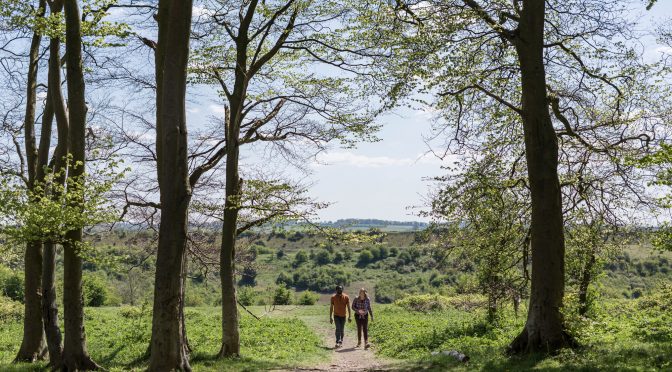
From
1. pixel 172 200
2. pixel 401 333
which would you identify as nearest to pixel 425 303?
pixel 401 333

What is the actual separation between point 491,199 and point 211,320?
14.2 meters

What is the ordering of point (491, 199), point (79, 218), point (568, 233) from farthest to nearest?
point (568, 233), point (491, 199), point (79, 218)

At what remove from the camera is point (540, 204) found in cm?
1032

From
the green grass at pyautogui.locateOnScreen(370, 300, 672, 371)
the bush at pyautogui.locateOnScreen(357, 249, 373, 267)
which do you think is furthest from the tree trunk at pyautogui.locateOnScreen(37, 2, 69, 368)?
the bush at pyautogui.locateOnScreen(357, 249, 373, 267)

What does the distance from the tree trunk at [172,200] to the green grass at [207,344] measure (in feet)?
7.92

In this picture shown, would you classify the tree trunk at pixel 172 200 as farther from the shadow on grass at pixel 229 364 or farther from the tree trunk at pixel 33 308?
the tree trunk at pixel 33 308

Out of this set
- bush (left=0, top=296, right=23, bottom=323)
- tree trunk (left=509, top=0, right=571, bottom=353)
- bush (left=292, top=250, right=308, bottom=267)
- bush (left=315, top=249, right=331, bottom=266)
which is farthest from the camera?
bush (left=315, top=249, right=331, bottom=266)

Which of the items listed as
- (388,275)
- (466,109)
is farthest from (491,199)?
(388,275)

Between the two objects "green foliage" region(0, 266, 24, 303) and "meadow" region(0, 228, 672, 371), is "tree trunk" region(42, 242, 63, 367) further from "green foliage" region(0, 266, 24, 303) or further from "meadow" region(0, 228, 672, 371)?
"green foliage" region(0, 266, 24, 303)

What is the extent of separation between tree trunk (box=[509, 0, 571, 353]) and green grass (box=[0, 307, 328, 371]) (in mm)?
5365

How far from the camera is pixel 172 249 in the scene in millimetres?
9055

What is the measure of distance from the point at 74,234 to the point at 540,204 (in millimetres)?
8750

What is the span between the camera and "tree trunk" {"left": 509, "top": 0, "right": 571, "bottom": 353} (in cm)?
1000

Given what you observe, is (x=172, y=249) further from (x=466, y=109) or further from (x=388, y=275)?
(x=388, y=275)
